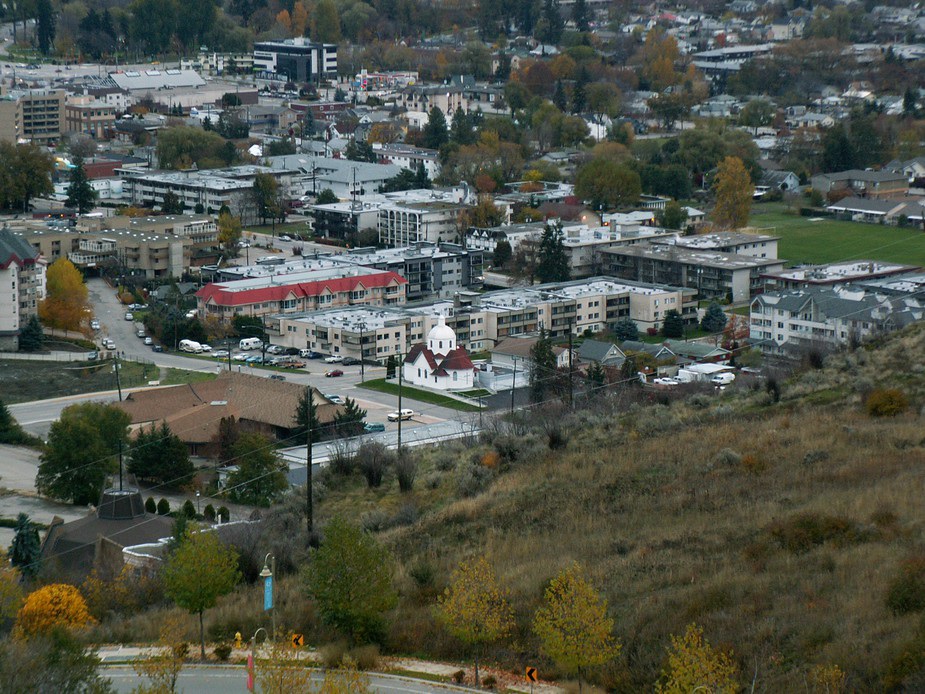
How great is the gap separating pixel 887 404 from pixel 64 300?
16133mm

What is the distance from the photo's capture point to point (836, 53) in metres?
56.9

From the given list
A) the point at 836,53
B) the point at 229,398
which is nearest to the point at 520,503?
the point at 229,398

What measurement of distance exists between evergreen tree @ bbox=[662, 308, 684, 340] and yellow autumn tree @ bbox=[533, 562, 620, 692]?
17454 mm

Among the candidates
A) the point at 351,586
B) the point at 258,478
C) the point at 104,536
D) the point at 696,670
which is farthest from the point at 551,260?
the point at 696,670

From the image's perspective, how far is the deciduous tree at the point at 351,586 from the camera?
8.87 metres

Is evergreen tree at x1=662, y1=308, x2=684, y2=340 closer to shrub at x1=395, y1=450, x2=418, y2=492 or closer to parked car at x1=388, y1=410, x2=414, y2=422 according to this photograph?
parked car at x1=388, y1=410, x2=414, y2=422

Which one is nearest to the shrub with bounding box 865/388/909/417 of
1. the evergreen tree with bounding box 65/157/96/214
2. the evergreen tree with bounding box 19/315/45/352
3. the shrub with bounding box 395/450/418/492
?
Result: the shrub with bounding box 395/450/418/492

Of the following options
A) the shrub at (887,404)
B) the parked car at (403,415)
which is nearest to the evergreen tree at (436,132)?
the parked car at (403,415)

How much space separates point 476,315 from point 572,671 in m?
16.9

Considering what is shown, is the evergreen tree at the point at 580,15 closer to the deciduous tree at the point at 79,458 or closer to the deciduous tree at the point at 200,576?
the deciduous tree at the point at 79,458

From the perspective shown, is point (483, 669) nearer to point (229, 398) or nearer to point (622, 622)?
point (622, 622)

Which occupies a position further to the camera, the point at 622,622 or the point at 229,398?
the point at 229,398

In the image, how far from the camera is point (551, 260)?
28641 mm

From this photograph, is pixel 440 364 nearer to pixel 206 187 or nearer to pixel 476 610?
pixel 476 610
